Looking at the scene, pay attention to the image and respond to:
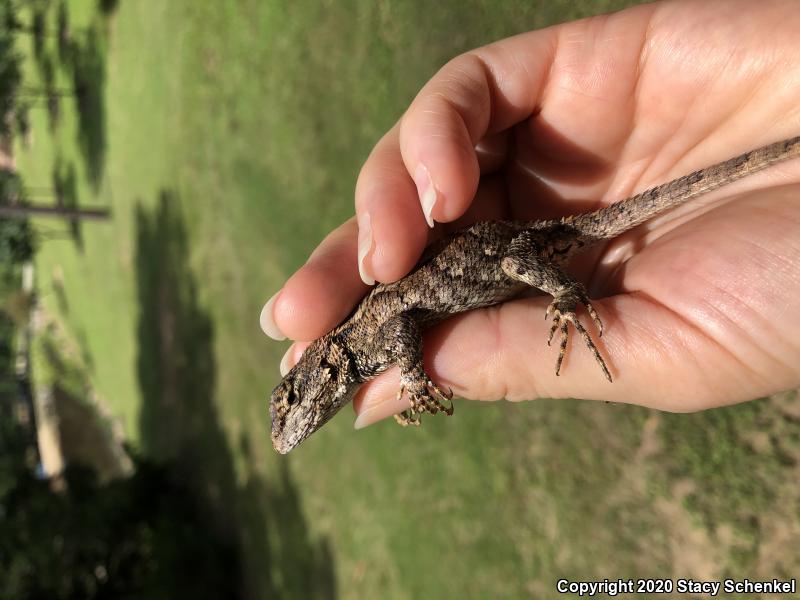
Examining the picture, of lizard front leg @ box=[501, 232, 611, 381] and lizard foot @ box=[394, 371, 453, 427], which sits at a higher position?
lizard front leg @ box=[501, 232, 611, 381]

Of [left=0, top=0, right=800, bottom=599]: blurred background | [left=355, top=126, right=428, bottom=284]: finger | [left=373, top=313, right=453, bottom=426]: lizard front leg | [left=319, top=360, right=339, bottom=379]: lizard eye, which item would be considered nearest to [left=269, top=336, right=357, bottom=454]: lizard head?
[left=319, top=360, right=339, bottom=379]: lizard eye

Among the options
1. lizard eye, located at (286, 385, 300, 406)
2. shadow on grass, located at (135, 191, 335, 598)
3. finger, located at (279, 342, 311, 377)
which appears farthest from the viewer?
shadow on grass, located at (135, 191, 335, 598)

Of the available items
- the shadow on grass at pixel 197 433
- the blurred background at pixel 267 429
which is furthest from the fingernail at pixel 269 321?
the shadow on grass at pixel 197 433

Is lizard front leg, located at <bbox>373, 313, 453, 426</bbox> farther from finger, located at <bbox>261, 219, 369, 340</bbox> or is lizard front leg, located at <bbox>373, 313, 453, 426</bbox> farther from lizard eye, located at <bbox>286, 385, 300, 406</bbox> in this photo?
lizard eye, located at <bbox>286, 385, 300, 406</bbox>

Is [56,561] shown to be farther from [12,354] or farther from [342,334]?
[12,354]

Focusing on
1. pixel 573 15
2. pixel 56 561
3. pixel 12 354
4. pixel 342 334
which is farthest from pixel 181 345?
pixel 12 354
